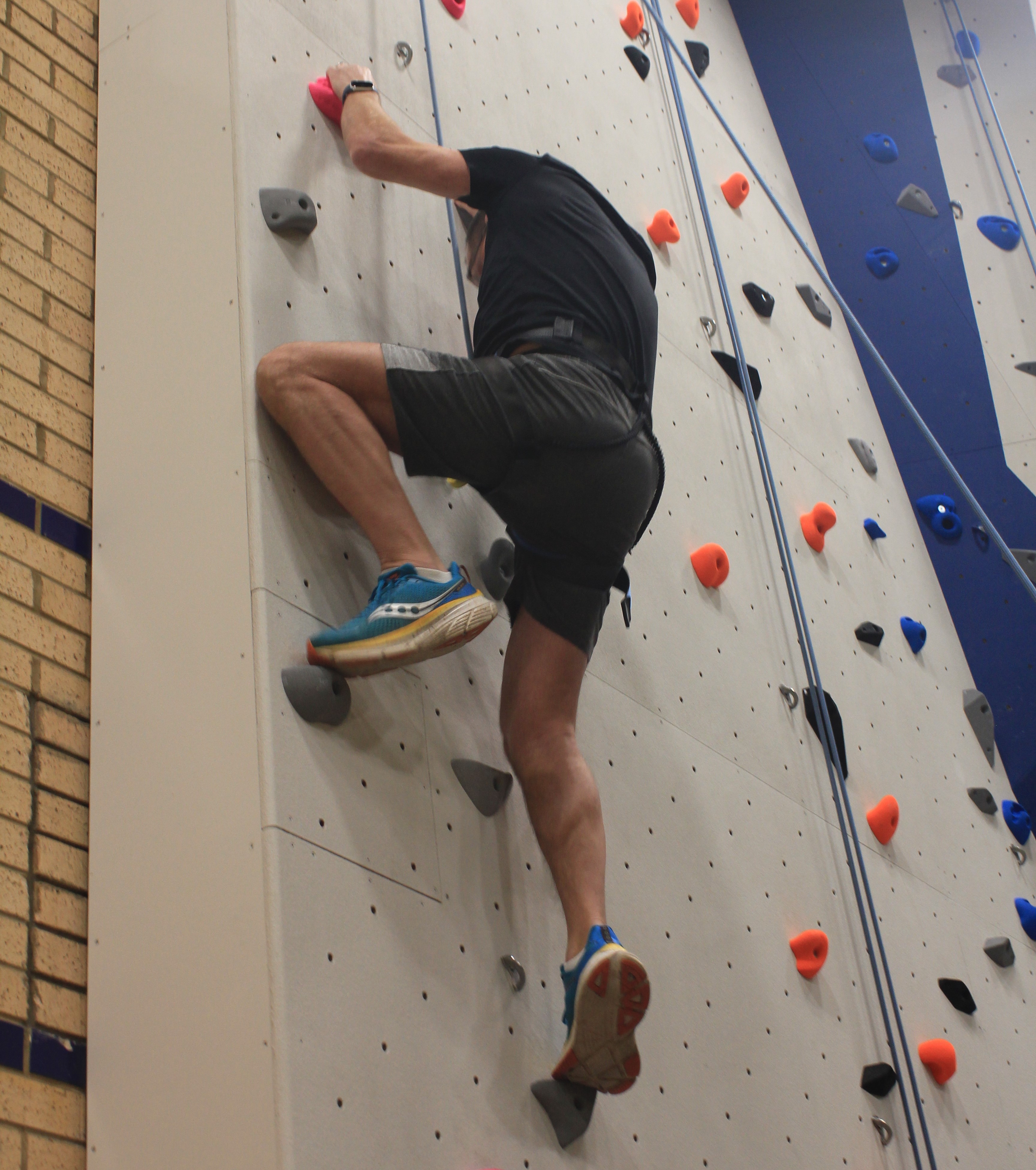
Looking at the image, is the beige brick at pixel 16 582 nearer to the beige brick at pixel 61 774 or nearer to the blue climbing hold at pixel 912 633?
the beige brick at pixel 61 774

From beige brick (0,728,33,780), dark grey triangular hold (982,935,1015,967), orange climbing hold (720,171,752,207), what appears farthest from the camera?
orange climbing hold (720,171,752,207)

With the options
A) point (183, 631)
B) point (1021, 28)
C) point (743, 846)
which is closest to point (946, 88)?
point (1021, 28)

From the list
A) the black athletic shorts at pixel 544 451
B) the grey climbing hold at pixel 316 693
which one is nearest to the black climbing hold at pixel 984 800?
the black athletic shorts at pixel 544 451

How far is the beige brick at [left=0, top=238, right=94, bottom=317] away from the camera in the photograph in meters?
2.09

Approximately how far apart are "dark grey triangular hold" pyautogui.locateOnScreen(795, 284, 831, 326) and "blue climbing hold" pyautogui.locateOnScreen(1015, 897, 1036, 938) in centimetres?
211

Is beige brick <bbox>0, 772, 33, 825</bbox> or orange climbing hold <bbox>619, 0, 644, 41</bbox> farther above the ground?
orange climbing hold <bbox>619, 0, 644, 41</bbox>

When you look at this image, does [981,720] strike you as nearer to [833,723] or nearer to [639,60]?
[833,723]

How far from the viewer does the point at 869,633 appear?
378 centimetres

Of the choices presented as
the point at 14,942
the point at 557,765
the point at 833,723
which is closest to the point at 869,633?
the point at 833,723

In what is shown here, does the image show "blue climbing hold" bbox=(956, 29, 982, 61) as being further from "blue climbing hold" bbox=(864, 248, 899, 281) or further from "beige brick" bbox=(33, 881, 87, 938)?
"beige brick" bbox=(33, 881, 87, 938)

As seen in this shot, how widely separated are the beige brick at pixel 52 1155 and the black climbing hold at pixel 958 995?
2328mm

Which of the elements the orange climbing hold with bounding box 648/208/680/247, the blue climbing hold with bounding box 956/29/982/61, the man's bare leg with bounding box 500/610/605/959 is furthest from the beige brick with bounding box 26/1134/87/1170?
the blue climbing hold with bounding box 956/29/982/61

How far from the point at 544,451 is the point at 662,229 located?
6.46 ft

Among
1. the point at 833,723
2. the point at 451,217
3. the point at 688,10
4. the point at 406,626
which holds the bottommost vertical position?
the point at 833,723
